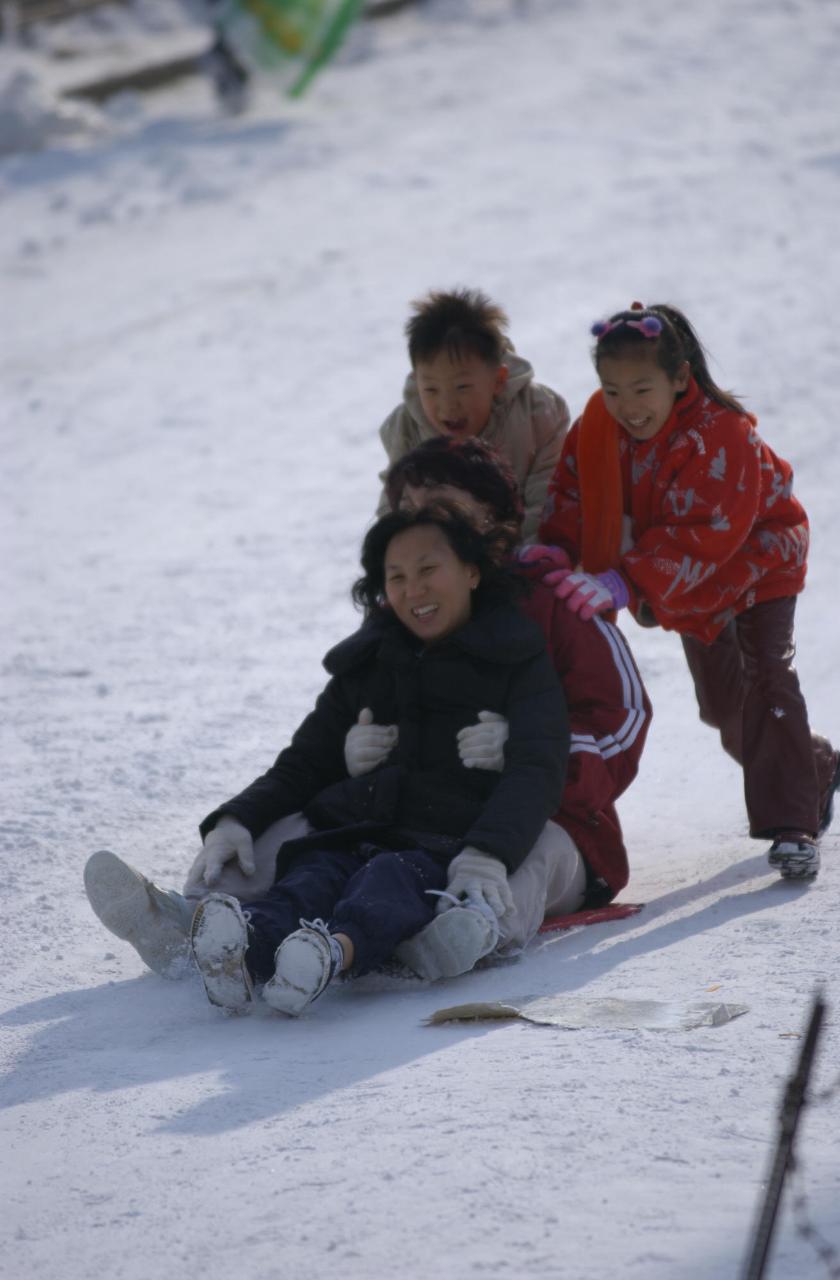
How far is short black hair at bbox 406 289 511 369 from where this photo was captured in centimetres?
397

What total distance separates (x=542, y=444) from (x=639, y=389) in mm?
488

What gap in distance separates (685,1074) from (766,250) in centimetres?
795

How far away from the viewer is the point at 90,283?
33.0ft

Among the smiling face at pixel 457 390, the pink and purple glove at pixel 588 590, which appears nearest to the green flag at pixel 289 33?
the smiling face at pixel 457 390

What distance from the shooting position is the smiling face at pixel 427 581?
3.54 meters

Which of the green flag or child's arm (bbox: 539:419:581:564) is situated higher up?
the green flag

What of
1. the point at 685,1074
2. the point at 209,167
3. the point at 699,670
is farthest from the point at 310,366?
the point at 685,1074

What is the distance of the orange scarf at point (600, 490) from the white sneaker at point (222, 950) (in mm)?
1253

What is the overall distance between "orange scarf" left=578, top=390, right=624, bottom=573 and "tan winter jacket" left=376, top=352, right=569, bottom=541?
200 mm

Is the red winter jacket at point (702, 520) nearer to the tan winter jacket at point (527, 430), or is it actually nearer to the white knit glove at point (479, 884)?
the tan winter jacket at point (527, 430)

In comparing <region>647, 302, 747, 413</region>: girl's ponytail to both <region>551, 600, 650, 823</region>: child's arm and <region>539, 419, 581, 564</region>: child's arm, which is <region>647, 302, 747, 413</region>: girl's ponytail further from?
<region>551, 600, 650, 823</region>: child's arm

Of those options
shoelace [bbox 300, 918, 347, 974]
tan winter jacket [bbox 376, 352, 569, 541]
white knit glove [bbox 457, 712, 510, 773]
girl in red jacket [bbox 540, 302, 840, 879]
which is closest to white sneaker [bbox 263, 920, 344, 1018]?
shoelace [bbox 300, 918, 347, 974]

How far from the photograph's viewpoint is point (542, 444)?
415 centimetres

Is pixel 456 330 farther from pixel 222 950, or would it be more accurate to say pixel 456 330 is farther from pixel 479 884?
pixel 222 950
